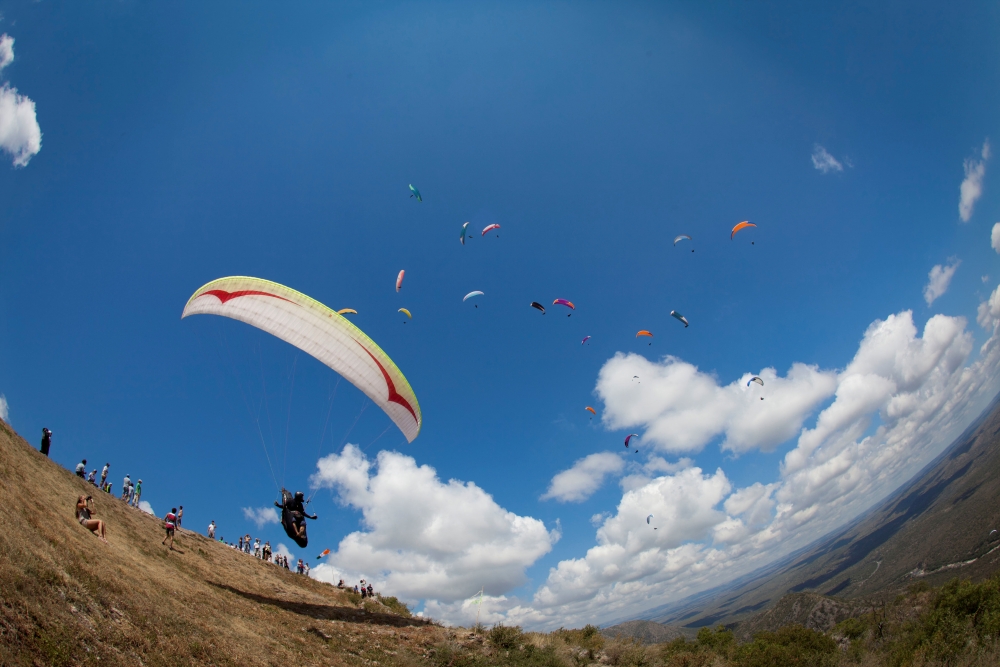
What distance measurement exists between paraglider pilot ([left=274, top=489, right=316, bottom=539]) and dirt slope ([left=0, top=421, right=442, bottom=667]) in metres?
2.79

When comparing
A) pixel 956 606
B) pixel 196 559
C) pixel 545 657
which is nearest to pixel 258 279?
pixel 196 559

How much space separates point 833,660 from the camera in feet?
62.2

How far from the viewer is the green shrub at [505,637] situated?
17125mm

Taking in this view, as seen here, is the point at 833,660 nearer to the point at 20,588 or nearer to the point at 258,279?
the point at 20,588

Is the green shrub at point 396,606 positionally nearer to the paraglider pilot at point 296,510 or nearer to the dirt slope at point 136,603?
the dirt slope at point 136,603

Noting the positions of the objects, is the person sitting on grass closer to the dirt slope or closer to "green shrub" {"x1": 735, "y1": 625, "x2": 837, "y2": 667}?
the dirt slope

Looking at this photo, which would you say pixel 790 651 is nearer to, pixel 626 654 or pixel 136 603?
pixel 626 654

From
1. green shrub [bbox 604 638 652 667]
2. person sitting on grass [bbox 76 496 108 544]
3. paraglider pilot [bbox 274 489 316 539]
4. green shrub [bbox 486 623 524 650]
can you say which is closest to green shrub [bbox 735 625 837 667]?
green shrub [bbox 604 638 652 667]

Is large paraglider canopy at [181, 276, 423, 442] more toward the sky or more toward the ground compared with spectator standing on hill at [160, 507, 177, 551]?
more toward the sky

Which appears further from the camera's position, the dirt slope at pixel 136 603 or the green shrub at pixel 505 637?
the green shrub at pixel 505 637

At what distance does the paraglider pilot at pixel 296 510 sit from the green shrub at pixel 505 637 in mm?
8975

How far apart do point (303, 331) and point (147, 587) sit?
9.04m

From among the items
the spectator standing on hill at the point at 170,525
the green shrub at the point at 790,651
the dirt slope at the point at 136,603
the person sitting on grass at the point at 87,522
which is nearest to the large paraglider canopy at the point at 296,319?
the person sitting on grass at the point at 87,522

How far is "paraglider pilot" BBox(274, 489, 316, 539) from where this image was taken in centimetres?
1620
